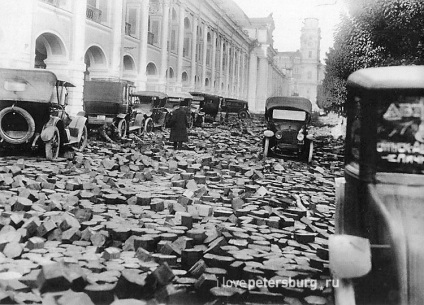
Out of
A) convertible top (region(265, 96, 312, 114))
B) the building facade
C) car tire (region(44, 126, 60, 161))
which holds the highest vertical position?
the building facade

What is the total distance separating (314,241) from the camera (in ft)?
14.4

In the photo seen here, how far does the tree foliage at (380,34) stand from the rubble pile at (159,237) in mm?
3003

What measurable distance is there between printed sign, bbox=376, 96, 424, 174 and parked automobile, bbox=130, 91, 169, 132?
492 inches

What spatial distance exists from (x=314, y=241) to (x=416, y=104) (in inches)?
79.1

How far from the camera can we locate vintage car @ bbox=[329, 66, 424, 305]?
8.30 feet

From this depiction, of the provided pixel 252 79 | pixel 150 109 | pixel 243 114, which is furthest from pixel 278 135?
pixel 252 79

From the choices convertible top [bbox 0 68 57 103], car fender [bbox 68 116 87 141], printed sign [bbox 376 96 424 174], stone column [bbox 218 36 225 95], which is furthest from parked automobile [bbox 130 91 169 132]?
stone column [bbox 218 36 225 95]

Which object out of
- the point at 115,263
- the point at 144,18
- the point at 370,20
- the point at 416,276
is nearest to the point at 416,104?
the point at 416,276

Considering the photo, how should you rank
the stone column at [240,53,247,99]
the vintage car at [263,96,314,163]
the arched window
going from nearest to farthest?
the vintage car at [263,96,314,163] → the arched window → the stone column at [240,53,247,99]

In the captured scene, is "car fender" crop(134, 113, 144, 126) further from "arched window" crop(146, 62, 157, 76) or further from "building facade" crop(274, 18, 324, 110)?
"building facade" crop(274, 18, 324, 110)

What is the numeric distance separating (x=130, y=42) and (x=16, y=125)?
1310cm

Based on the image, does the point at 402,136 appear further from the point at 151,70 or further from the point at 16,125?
the point at 151,70

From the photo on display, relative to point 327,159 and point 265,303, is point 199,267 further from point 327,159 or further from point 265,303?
point 327,159

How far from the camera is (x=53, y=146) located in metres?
8.92
